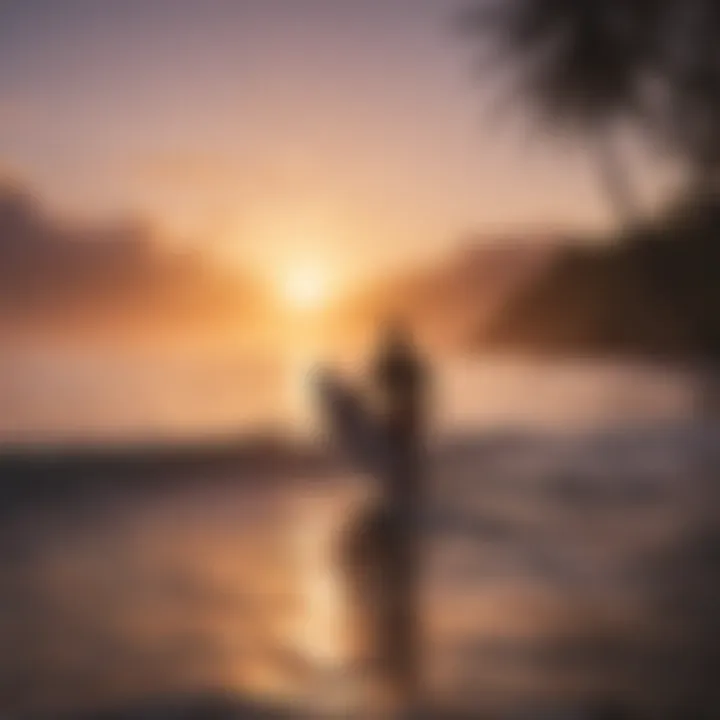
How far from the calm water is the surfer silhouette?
0.03 metres

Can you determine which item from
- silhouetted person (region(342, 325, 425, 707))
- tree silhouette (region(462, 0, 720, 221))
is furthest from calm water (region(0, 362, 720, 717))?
tree silhouette (region(462, 0, 720, 221))

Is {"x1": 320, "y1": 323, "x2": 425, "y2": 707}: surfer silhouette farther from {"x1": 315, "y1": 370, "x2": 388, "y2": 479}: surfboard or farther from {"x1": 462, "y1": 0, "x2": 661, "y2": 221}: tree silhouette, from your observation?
{"x1": 462, "y1": 0, "x2": 661, "y2": 221}: tree silhouette

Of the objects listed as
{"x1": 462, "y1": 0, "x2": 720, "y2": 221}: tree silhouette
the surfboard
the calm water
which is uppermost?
{"x1": 462, "y1": 0, "x2": 720, "y2": 221}: tree silhouette

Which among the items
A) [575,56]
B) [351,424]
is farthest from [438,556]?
[575,56]

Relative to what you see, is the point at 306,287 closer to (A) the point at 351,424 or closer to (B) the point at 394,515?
(A) the point at 351,424

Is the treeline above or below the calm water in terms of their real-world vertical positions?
above

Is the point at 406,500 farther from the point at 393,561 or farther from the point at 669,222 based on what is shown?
the point at 669,222

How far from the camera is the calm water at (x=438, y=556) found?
4.22 feet

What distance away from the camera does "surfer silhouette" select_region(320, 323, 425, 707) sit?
4.31 feet

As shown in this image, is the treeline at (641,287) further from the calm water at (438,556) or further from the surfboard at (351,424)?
the surfboard at (351,424)

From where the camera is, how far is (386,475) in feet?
4.37

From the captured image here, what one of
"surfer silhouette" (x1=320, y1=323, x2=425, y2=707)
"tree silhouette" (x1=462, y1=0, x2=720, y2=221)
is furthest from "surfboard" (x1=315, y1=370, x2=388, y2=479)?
"tree silhouette" (x1=462, y1=0, x2=720, y2=221)

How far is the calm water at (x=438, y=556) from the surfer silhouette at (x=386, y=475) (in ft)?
0.09

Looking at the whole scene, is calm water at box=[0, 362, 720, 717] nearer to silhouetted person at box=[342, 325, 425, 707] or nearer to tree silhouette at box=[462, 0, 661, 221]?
silhouetted person at box=[342, 325, 425, 707]
